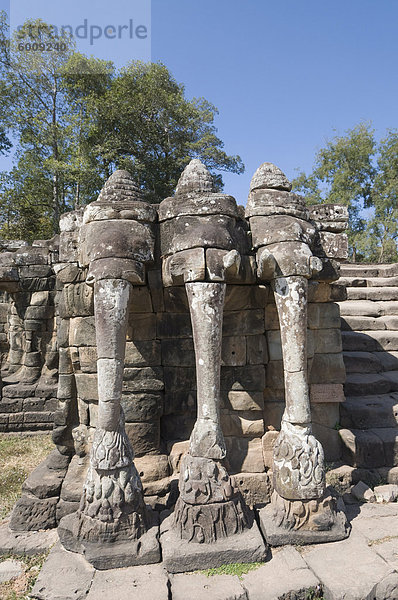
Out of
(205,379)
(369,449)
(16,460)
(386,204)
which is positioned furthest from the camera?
(386,204)

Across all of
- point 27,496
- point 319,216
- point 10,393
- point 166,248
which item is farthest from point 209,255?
point 10,393

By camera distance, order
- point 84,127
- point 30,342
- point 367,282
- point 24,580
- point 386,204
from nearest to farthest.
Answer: point 24,580 < point 30,342 < point 367,282 < point 84,127 < point 386,204

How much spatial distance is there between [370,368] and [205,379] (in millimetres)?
3696

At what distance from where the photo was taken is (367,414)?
14.6 ft

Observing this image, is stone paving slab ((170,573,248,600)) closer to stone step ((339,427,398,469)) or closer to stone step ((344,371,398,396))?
stone step ((339,427,398,469))

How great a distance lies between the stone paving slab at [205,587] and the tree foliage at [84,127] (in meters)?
18.3

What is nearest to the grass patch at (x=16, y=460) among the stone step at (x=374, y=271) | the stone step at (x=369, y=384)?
the stone step at (x=369, y=384)

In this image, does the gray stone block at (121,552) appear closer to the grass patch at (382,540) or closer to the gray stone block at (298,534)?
the gray stone block at (298,534)

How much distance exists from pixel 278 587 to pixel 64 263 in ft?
11.1

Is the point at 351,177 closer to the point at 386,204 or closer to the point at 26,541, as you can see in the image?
the point at 386,204

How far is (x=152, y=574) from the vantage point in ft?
8.70

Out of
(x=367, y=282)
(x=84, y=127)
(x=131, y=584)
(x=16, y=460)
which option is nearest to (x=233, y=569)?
(x=131, y=584)

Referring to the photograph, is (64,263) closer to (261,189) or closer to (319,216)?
(261,189)

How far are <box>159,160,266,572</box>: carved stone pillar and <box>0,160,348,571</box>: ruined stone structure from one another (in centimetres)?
1
